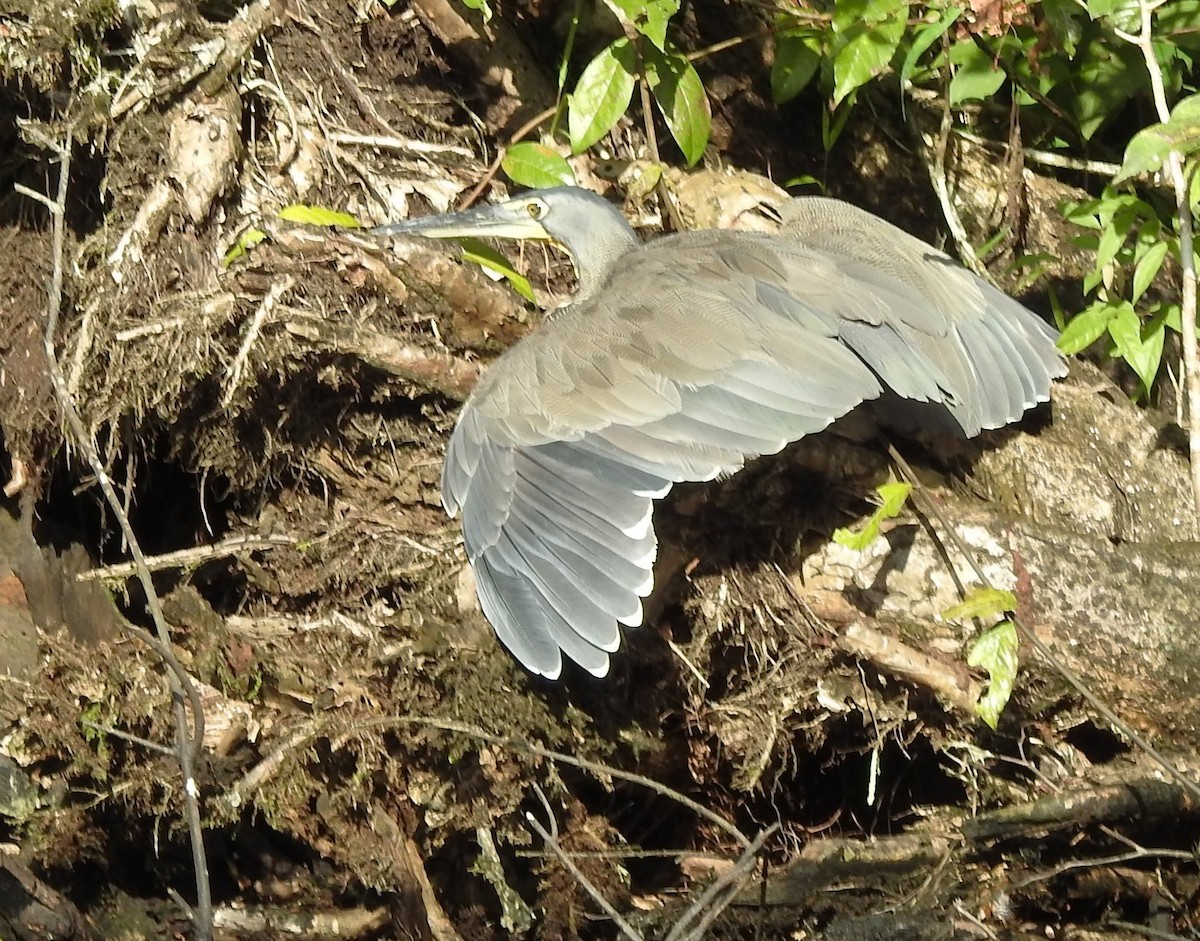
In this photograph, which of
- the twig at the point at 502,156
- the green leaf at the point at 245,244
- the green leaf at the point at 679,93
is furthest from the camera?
the twig at the point at 502,156

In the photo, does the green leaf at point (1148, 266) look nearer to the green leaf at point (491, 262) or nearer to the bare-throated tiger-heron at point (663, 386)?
the bare-throated tiger-heron at point (663, 386)

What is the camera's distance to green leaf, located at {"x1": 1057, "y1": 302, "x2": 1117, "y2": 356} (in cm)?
236

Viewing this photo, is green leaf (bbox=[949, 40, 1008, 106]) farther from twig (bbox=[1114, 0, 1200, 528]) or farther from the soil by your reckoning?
the soil

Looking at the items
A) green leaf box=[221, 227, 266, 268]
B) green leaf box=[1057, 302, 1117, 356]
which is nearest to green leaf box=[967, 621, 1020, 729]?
green leaf box=[1057, 302, 1117, 356]

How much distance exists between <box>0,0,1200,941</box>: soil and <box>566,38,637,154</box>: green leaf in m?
0.38

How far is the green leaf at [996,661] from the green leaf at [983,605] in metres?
0.03

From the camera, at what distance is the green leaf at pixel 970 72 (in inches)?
103

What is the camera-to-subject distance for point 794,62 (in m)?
2.63

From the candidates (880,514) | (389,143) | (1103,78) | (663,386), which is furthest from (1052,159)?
(389,143)

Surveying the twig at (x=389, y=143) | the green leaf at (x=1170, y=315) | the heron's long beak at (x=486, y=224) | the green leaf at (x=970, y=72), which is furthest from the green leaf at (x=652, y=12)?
the green leaf at (x=1170, y=315)

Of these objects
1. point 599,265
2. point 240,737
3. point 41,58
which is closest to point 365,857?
point 240,737

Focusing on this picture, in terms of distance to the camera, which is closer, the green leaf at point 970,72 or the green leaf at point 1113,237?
the green leaf at point 1113,237

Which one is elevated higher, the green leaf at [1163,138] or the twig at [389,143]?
the green leaf at [1163,138]

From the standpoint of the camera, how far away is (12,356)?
2.53 metres
